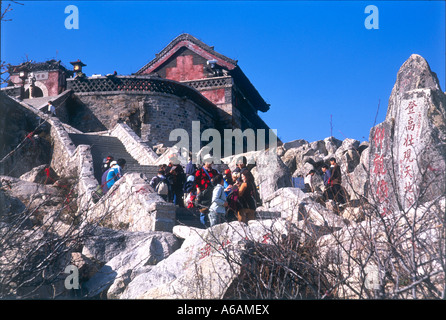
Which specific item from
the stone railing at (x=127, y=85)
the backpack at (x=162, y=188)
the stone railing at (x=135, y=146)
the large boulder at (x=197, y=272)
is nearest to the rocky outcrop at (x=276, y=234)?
the large boulder at (x=197, y=272)

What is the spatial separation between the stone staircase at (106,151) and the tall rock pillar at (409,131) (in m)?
7.29

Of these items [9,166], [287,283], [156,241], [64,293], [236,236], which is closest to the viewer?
[287,283]

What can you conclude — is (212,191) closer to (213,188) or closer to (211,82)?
(213,188)

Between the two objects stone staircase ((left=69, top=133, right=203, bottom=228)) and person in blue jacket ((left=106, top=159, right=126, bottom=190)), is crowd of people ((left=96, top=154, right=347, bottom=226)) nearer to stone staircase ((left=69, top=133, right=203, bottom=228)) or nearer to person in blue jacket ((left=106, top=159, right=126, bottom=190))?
person in blue jacket ((left=106, top=159, right=126, bottom=190))

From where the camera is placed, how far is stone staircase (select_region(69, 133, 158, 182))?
15102 millimetres

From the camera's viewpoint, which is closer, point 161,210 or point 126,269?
point 126,269

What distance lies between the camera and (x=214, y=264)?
580 centimetres

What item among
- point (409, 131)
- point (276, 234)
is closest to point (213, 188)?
point (409, 131)

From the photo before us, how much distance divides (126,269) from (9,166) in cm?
1181

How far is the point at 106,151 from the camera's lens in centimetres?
1777

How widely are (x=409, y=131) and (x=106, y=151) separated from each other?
11239 millimetres
